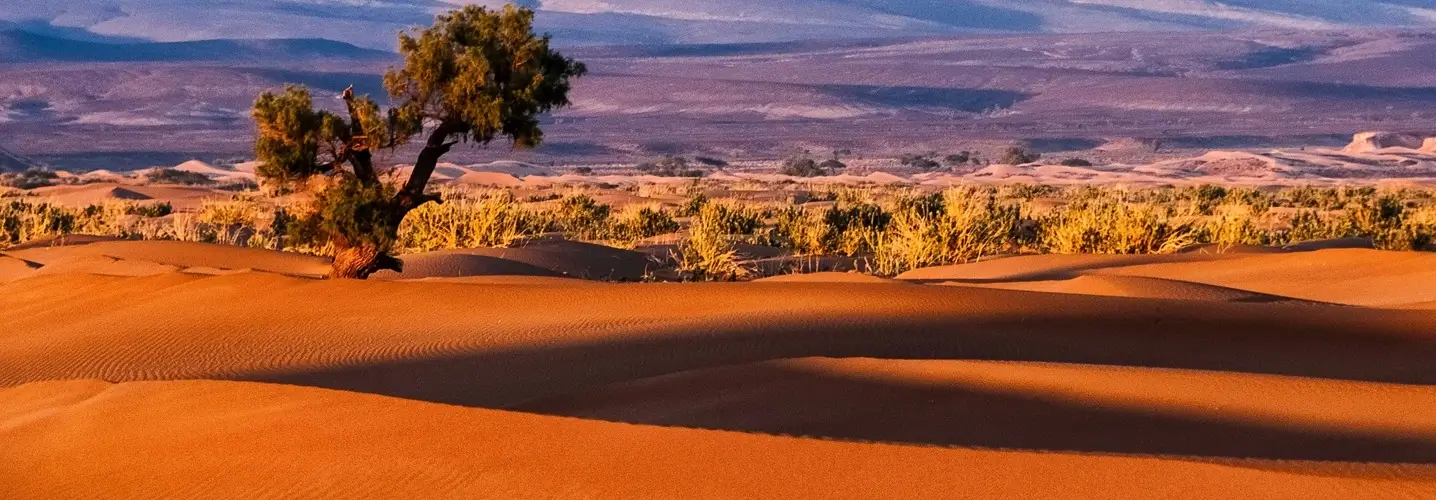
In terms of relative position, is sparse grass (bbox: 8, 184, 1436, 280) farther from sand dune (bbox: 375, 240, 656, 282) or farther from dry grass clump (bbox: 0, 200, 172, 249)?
sand dune (bbox: 375, 240, 656, 282)

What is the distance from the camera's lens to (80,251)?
15219 millimetres

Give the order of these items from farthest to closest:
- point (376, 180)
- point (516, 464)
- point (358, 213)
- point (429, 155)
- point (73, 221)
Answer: point (73, 221)
point (376, 180)
point (429, 155)
point (358, 213)
point (516, 464)

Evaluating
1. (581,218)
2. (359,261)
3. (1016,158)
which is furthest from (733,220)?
(1016,158)

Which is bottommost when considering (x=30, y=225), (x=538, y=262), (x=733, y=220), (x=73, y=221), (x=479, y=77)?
(x=73, y=221)

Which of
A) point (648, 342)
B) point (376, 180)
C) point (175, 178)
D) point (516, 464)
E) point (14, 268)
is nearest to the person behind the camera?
point (516, 464)

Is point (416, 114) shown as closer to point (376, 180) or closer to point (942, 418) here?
point (376, 180)

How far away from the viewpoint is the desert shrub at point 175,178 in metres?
47.3

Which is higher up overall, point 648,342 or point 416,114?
point 416,114

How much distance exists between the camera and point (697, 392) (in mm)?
6367

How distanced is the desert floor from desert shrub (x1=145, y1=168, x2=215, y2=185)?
122 feet

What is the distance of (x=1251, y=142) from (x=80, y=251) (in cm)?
8479

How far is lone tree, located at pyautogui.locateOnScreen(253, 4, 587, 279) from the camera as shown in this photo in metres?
11.3

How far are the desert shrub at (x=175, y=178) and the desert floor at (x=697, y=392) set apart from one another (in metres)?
37.0

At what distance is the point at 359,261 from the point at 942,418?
6945 millimetres
